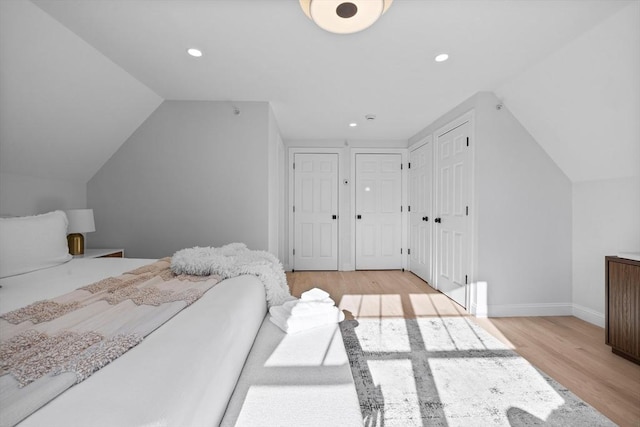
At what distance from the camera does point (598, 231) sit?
8.78ft

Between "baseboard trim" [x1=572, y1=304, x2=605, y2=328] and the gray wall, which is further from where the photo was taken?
the gray wall

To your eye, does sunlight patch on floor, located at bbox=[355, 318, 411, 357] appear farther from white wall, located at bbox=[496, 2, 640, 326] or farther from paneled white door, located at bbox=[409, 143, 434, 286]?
white wall, located at bbox=[496, 2, 640, 326]

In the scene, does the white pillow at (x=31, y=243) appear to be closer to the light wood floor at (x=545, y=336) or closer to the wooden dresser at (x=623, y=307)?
the light wood floor at (x=545, y=336)

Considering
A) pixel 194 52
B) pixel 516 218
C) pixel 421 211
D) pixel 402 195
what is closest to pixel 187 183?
pixel 194 52

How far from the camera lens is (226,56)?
234 centimetres

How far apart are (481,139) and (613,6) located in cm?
129

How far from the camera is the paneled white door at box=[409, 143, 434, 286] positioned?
4.11 m

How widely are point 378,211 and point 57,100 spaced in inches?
171

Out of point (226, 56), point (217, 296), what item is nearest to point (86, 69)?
point (226, 56)

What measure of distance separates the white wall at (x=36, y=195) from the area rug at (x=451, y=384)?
3.25 m

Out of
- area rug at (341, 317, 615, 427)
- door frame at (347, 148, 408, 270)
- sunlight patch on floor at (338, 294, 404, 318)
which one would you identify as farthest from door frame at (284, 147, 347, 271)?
area rug at (341, 317, 615, 427)

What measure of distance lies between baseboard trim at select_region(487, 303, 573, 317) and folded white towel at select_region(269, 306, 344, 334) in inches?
81.8

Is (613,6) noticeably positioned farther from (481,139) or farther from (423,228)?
(423,228)

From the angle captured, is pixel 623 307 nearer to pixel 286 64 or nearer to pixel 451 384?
pixel 451 384
